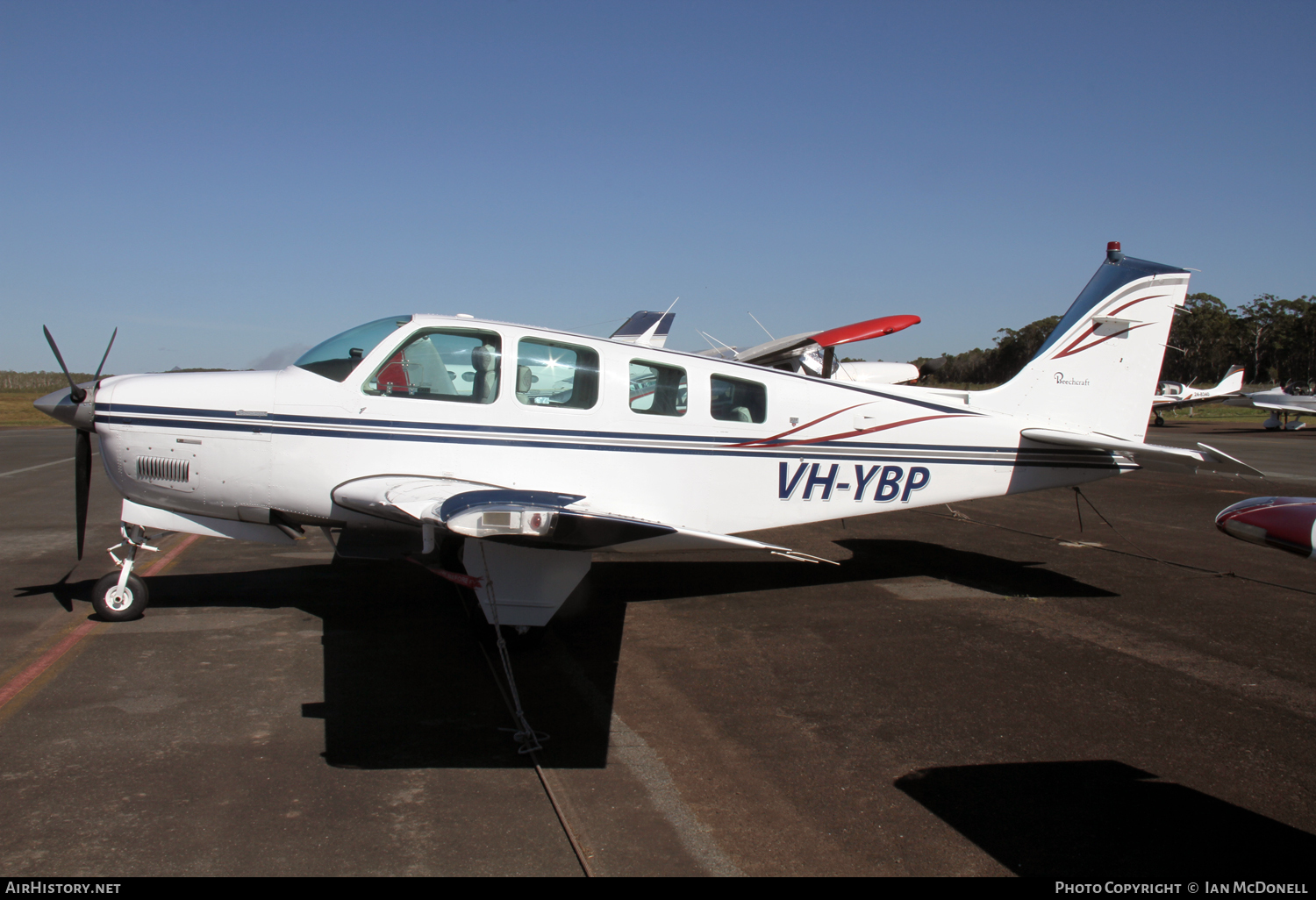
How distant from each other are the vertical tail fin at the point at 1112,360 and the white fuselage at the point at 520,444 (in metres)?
1.70

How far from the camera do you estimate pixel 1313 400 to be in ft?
106

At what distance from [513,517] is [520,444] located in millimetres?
1705

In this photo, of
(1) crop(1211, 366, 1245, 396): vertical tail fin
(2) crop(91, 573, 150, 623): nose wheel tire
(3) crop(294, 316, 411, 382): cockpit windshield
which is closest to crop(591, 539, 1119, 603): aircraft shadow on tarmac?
(3) crop(294, 316, 411, 382): cockpit windshield

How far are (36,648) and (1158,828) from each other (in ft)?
22.2

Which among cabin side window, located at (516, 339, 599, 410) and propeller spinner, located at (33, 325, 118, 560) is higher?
cabin side window, located at (516, 339, 599, 410)

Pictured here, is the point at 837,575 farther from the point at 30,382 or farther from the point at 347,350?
the point at 30,382

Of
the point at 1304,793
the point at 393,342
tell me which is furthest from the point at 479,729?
the point at 1304,793

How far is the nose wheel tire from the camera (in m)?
5.93

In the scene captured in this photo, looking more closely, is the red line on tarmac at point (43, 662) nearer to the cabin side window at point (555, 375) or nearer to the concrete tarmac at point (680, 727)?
the concrete tarmac at point (680, 727)

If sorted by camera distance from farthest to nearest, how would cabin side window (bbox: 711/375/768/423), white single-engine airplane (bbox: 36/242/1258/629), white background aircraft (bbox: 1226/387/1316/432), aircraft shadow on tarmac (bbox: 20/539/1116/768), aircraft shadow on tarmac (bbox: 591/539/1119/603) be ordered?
white background aircraft (bbox: 1226/387/1316/432) → aircraft shadow on tarmac (bbox: 591/539/1119/603) → cabin side window (bbox: 711/375/768/423) → white single-engine airplane (bbox: 36/242/1258/629) → aircraft shadow on tarmac (bbox: 20/539/1116/768)

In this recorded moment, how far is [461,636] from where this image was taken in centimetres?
588

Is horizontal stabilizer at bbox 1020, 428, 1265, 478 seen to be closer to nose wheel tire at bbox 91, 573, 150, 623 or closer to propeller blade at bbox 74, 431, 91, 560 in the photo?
nose wheel tire at bbox 91, 573, 150, 623

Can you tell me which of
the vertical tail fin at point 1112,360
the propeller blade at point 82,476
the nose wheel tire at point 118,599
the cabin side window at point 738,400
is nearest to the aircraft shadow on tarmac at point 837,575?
the vertical tail fin at point 1112,360

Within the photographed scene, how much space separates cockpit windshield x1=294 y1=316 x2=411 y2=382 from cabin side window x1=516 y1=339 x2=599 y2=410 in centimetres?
97
